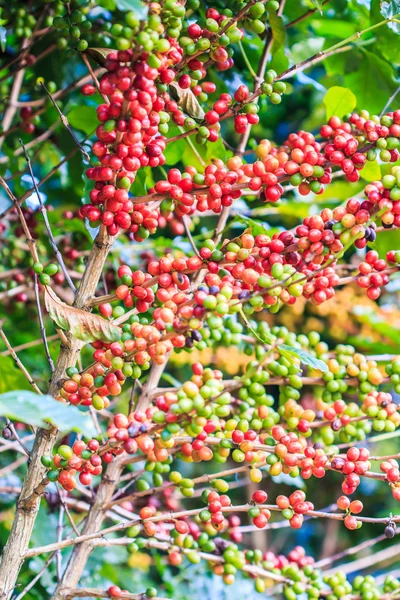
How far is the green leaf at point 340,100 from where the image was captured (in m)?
1.33

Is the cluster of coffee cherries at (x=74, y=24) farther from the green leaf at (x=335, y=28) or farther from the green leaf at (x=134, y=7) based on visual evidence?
the green leaf at (x=335, y=28)

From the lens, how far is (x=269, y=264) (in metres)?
1.06

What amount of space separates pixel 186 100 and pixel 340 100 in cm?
39

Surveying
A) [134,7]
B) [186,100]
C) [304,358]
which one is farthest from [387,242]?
[134,7]

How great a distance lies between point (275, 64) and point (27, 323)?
1.17m

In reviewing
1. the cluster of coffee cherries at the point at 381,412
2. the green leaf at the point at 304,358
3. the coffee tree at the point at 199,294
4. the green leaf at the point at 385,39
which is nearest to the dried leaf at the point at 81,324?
the coffee tree at the point at 199,294

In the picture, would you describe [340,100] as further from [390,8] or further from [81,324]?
[81,324]

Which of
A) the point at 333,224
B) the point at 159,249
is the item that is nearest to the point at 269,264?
the point at 333,224

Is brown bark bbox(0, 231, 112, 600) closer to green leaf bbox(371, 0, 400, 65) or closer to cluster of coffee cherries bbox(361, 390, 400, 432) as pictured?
cluster of coffee cherries bbox(361, 390, 400, 432)

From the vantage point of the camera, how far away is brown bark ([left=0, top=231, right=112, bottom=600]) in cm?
106

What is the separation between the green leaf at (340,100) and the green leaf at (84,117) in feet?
1.72

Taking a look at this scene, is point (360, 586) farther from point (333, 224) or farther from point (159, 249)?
point (159, 249)

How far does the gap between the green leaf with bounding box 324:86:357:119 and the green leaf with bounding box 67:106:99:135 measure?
1.72 feet

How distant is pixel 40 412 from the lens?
2.44 ft
